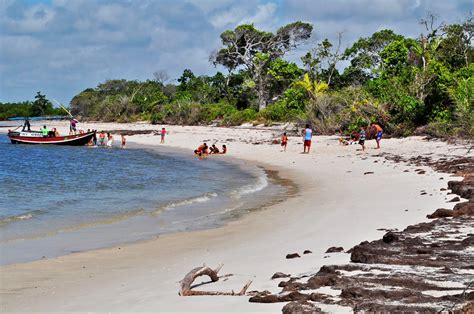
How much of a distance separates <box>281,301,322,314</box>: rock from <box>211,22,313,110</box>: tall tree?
2087 inches

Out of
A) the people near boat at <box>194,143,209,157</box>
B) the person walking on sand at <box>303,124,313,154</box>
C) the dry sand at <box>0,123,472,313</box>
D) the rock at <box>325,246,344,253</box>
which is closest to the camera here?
the dry sand at <box>0,123,472,313</box>

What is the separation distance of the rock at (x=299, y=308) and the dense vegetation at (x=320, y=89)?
22.5 meters

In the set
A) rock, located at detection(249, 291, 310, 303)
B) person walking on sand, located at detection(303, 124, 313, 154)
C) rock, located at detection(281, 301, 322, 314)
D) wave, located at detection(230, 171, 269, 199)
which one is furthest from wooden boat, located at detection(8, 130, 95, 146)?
rock, located at detection(281, 301, 322, 314)

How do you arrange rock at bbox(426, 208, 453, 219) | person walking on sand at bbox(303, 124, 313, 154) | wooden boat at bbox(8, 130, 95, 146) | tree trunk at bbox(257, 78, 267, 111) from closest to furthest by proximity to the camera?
rock at bbox(426, 208, 453, 219) < person walking on sand at bbox(303, 124, 313, 154) < wooden boat at bbox(8, 130, 95, 146) < tree trunk at bbox(257, 78, 267, 111)

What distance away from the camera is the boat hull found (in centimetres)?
4299

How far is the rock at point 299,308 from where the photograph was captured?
4.64m

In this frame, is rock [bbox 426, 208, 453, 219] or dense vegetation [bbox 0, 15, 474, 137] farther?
dense vegetation [bbox 0, 15, 474, 137]

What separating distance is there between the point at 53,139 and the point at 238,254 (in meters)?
38.0

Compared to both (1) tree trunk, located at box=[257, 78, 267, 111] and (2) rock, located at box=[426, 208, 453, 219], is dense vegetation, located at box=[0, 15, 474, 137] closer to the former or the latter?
(1) tree trunk, located at box=[257, 78, 267, 111]

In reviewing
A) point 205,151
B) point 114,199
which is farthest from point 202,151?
point 114,199

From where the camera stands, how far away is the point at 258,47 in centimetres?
6053

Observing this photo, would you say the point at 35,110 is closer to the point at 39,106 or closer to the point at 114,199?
the point at 39,106

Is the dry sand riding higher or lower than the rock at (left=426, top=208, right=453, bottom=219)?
lower

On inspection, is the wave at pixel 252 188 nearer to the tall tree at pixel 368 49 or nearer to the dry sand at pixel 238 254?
the dry sand at pixel 238 254
